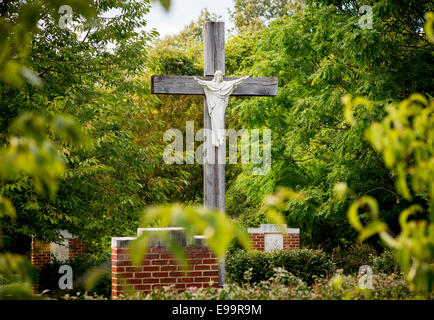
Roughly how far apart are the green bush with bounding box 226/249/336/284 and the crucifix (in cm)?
417

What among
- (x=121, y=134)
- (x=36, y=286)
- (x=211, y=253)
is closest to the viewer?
(x=211, y=253)

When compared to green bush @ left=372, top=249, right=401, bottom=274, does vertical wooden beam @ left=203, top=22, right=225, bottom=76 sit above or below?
above

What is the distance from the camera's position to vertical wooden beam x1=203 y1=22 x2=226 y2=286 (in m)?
6.99

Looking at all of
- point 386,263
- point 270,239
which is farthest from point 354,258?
point 386,263

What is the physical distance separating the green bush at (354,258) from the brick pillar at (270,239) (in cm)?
118

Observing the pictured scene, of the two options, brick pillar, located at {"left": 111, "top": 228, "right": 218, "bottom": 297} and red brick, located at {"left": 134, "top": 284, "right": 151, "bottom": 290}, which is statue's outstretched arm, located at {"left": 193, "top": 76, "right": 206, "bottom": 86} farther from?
red brick, located at {"left": 134, "top": 284, "right": 151, "bottom": 290}

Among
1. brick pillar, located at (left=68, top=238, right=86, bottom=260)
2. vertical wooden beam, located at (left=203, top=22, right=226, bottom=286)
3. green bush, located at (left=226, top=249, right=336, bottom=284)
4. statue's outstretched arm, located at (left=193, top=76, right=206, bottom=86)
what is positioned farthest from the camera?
brick pillar, located at (left=68, top=238, right=86, bottom=260)

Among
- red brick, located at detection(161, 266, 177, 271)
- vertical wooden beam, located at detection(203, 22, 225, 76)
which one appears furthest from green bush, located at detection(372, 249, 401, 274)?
red brick, located at detection(161, 266, 177, 271)

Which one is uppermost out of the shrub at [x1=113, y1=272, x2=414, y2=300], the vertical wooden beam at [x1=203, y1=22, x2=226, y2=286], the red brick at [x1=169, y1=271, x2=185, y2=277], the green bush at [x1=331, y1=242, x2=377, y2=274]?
the vertical wooden beam at [x1=203, y1=22, x2=226, y2=286]

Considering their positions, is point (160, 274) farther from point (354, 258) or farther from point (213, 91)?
point (354, 258)

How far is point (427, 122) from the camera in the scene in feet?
6.79

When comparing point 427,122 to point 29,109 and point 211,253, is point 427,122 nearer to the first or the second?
point 211,253
